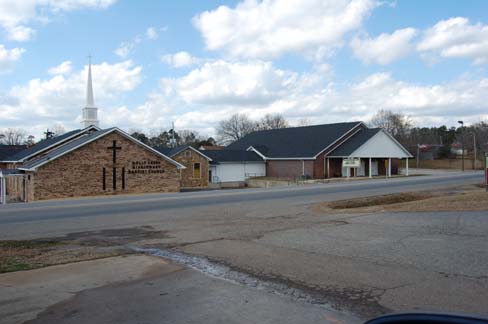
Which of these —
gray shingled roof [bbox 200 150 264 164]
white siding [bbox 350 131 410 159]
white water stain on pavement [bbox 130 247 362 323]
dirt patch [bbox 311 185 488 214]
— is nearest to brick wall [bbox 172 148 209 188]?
gray shingled roof [bbox 200 150 264 164]

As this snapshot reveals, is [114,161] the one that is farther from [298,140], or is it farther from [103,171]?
[298,140]

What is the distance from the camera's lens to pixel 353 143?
5066cm

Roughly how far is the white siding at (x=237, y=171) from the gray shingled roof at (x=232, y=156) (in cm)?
47

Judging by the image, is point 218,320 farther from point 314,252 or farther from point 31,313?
point 314,252

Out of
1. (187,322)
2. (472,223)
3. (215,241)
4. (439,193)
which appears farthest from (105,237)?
(439,193)

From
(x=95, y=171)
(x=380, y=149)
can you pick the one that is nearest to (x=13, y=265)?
(x=95, y=171)

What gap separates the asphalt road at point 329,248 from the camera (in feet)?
20.8

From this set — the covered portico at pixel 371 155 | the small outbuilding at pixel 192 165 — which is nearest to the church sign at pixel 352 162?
the covered portico at pixel 371 155

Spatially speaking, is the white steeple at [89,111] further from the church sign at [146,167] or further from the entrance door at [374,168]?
the entrance door at [374,168]

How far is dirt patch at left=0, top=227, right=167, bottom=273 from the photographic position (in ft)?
30.5

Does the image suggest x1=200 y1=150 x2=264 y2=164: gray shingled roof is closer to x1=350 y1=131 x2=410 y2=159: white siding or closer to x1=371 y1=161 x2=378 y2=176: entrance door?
x1=350 y1=131 x2=410 y2=159: white siding

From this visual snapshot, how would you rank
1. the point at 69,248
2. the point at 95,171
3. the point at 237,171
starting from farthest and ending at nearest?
the point at 237,171, the point at 95,171, the point at 69,248

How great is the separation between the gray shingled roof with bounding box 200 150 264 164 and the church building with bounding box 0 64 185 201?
13.8m

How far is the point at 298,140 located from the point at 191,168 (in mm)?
13619
